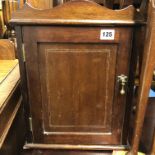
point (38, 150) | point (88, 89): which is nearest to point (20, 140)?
point (38, 150)

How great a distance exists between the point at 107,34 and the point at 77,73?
0.24 m

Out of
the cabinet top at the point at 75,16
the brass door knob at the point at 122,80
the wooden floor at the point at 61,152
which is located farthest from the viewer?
the wooden floor at the point at 61,152

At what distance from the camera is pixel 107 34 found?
974mm

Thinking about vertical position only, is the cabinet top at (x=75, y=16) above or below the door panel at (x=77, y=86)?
above

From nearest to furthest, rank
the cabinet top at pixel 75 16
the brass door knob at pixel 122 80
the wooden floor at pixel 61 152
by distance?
the cabinet top at pixel 75 16 < the brass door knob at pixel 122 80 < the wooden floor at pixel 61 152

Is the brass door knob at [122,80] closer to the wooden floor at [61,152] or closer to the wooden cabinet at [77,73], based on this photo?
the wooden cabinet at [77,73]

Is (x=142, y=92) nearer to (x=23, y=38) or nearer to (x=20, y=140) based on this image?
(x=23, y=38)

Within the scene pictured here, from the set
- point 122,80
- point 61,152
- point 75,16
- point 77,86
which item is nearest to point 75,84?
point 77,86

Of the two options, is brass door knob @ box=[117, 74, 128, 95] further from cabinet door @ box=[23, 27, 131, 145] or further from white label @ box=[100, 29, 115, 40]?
Answer: white label @ box=[100, 29, 115, 40]

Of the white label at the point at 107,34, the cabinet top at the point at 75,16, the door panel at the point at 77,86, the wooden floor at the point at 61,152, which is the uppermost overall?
the cabinet top at the point at 75,16

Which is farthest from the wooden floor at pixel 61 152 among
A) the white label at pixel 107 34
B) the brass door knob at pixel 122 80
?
the white label at pixel 107 34

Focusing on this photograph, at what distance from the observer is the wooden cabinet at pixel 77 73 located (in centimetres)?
94

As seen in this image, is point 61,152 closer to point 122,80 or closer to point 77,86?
point 77,86

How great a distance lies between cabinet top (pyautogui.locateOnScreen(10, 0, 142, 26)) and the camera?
0.93 meters
